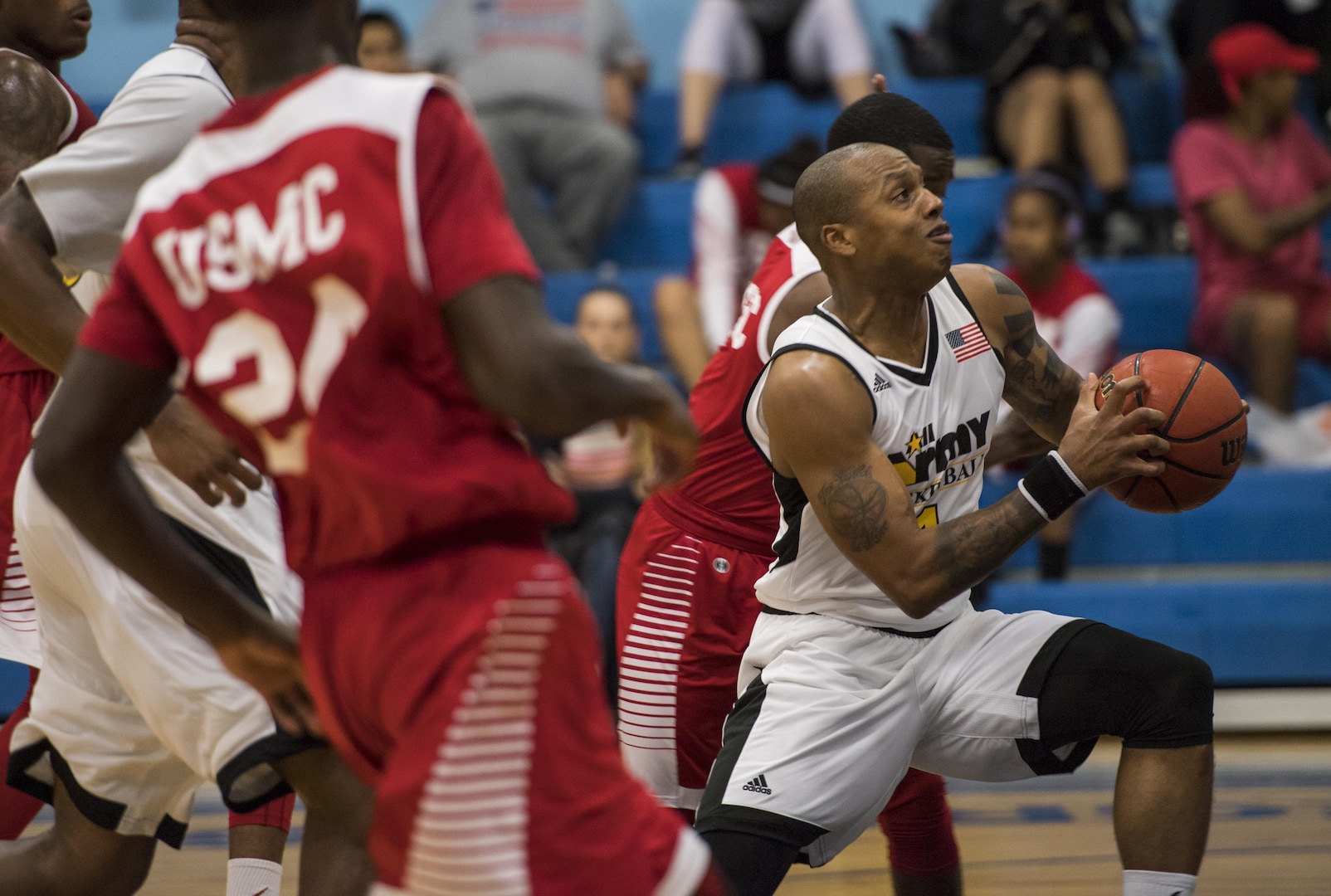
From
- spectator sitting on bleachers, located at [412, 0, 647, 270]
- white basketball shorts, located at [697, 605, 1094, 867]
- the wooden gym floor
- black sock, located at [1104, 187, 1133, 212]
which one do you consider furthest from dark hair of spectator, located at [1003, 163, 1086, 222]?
white basketball shorts, located at [697, 605, 1094, 867]

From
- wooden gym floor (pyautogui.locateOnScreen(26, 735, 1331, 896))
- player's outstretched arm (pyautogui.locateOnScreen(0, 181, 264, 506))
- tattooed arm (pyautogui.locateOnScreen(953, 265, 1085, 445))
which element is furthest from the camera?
wooden gym floor (pyautogui.locateOnScreen(26, 735, 1331, 896))

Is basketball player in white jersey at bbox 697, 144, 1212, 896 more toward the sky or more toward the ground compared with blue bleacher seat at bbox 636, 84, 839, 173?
more toward the sky

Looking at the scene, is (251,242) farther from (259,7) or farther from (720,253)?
(720,253)

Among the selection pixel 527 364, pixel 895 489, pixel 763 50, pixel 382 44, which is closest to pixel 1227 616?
pixel 895 489

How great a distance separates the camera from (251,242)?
1.81 m

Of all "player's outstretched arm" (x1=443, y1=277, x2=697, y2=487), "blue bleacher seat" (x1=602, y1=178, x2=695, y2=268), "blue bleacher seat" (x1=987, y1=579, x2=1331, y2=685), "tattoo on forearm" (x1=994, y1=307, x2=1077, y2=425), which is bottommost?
"blue bleacher seat" (x1=987, y1=579, x2=1331, y2=685)

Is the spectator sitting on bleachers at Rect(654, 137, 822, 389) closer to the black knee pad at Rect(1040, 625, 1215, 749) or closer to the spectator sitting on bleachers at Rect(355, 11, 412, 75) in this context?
the spectator sitting on bleachers at Rect(355, 11, 412, 75)

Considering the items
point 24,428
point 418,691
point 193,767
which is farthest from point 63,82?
point 418,691

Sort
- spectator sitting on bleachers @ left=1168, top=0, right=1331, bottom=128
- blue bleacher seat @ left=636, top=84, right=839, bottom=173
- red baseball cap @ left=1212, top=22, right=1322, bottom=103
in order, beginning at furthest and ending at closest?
blue bleacher seat @ left=636, top=84, right=839, bottom=173 → spectator sitting on bleachers @ left=1168, top=0, right=1331, bottom=128 → red baseball cap @ left=1212, top=22, right=1322, bottom=103

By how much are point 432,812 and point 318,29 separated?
100 cm

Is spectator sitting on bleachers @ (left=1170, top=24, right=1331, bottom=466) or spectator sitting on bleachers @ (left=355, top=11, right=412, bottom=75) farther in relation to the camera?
spectator sitting on bleachers @ (left=355, top=11, right=412, bottom=75)

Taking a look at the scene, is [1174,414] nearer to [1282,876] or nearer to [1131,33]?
[1282,876]

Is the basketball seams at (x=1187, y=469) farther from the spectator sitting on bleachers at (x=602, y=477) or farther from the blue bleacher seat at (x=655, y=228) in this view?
the blue bleacher seat at (x=655, y=228)

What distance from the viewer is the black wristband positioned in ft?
9.09
